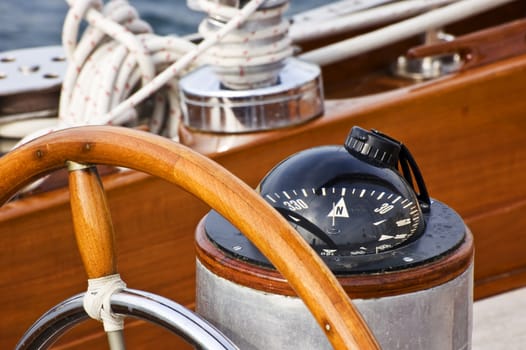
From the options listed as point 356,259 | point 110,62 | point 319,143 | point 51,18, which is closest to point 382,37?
point 319,143

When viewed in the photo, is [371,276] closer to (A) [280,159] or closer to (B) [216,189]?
(B) [216,189]

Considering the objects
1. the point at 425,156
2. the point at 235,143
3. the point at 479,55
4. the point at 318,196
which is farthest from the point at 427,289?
the point at 479,55

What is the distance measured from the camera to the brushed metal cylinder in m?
1.28

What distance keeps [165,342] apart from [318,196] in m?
1.12

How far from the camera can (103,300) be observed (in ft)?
4.26

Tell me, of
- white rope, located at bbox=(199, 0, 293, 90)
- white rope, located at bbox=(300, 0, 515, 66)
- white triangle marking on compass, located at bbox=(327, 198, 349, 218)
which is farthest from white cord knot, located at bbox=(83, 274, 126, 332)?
white rope, located at bbox=(300, 0, 515, 66)

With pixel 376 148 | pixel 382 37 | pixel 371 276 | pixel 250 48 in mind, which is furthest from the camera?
pixel 382 37

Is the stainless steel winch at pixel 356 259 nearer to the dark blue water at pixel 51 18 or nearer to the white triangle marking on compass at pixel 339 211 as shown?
the white triangle marking on compass at pixel 339 211

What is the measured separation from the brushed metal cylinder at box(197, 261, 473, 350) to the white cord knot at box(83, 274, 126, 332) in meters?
0.14

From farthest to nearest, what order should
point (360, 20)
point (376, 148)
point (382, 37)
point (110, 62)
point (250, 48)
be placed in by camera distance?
point (360, 20), point (382, 37), point (110, 62), point (250, 48), point (376, 148)

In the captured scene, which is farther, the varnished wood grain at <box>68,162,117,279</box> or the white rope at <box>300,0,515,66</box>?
the white rope at <box>300,0,515,66</box>

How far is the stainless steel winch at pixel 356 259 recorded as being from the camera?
129 centimetres

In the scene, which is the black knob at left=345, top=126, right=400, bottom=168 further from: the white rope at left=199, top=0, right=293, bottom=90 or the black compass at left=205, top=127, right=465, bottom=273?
the white rope at left=199, top=0, right=293, bottom=90

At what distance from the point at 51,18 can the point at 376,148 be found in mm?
6845
